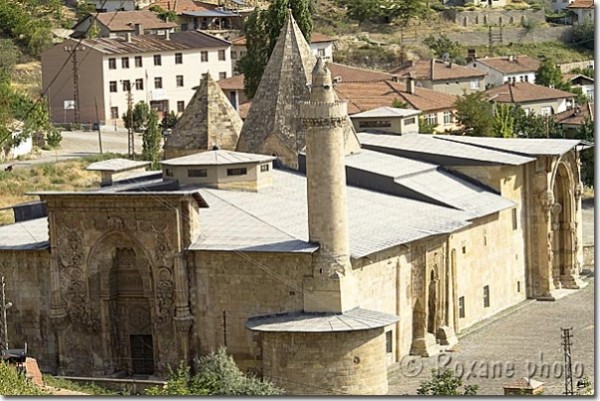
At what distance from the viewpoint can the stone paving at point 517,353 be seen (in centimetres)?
4166

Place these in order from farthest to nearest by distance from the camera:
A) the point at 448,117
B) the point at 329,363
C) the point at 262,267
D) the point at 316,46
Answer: the point at 448,117
the point at 316,46
the point at 262,267
the point at 329,363

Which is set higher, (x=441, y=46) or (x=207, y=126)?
(x=441, y=46)

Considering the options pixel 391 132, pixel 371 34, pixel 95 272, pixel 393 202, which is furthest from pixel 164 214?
pixel 371 34

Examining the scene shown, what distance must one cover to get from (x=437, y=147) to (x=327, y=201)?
15235mm

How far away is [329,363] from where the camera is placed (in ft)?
129

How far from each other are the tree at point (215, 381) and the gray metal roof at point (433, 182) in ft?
35.0

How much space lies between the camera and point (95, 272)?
42.4 metres

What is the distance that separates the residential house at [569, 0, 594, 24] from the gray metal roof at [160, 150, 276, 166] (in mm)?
35995

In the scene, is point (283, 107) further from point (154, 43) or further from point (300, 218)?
point (154, 43)

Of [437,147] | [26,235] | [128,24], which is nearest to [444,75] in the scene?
[128,24]

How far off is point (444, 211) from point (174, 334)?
9.29 metres

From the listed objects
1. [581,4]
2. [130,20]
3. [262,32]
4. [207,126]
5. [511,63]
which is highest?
[130,20]

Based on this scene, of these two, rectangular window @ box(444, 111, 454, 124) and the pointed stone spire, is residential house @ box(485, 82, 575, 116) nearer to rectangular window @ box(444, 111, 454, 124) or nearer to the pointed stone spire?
rectangular window @ box(444, 111, 454, 124)

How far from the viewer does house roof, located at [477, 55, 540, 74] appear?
88.4 m
